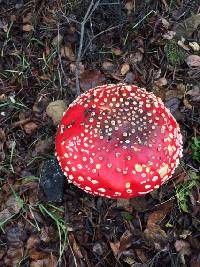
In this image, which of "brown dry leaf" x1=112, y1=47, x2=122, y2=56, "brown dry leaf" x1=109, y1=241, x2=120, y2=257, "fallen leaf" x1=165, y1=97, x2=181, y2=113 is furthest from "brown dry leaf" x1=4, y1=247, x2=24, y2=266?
"brown dry leaf" x1=112, y1=47, x2=122, y2=56

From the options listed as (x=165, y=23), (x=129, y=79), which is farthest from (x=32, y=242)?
(x=165, y=23)

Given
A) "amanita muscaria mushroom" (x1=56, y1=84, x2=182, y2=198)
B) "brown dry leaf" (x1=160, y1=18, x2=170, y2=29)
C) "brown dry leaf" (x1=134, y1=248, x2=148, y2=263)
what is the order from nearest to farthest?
"amanita muscaria mushroom" (x1=56, y1=84, x2=182, y2=198), "brown dry leaf" (x1=134, y1=248, x2=148, y2=263), "brown dry leaf" (x1=160, y1=18, x2=170, y2=29)

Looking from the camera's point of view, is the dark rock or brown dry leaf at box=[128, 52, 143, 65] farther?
brown dry leaf at box=[128, 52, 143, 65]

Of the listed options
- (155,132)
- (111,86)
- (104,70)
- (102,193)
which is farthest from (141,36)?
(102,193)

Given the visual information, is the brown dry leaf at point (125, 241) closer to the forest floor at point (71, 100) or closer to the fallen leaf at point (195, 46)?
the forest floor at point (71, 100)

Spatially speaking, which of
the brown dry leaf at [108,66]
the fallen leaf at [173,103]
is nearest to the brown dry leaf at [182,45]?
the fallen leaf at [173,103]

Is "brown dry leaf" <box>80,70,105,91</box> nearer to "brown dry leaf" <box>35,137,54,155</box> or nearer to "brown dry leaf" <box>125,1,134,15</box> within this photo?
"brown dry leaf" <box>35,137,54,155</box>

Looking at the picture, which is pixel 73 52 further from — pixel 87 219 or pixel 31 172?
pixel 87 219

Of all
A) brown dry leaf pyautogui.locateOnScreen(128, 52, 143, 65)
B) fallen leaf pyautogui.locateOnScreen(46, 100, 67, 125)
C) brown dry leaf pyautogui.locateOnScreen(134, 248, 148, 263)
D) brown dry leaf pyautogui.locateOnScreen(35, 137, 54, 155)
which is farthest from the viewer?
brown dry leaf pyautogui.locateOnScreen(128, 52, 143, 65)
